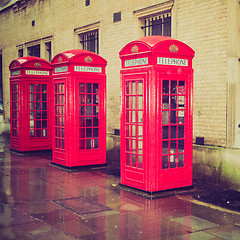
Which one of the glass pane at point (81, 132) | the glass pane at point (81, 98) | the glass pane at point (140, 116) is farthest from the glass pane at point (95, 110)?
the glass pane at point (140, 116)

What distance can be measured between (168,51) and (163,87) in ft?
2.13

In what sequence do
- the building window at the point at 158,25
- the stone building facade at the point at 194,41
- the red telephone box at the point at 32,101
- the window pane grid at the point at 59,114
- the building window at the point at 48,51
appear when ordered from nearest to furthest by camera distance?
1. the stone building facade at the point at 194,41
2. the window pane grid at the point at 59,114
3. the building window at the point at 158,25
4. the red telephone box at the point at 32,101
5. the building window at the point at 48,51

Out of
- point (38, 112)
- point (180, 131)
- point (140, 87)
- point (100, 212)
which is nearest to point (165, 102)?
point (140, 87)

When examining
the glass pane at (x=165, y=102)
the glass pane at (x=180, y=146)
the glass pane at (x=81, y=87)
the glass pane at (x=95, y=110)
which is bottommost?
the glass pane at (x=180, y=146)

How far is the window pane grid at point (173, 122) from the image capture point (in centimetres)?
703

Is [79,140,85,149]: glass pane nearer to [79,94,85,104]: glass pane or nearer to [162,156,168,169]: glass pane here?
[79,94,85,104]: glass pane

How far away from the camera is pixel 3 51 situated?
64.5ft

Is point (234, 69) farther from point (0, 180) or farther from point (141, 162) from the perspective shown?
point (0, 180)

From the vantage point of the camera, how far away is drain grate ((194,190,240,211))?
6520 mm

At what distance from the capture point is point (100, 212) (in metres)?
6.06

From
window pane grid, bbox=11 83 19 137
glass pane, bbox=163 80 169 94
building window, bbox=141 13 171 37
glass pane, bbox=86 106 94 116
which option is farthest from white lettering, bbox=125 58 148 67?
window pane grid, bbox=11 83 19 137

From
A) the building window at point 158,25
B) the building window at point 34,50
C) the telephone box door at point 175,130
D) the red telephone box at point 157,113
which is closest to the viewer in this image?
the red telephone box at point 157,113

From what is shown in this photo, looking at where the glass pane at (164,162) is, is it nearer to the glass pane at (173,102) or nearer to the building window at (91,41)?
the glass pane at (173,102)

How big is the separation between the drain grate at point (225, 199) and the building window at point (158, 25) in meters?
4.69
